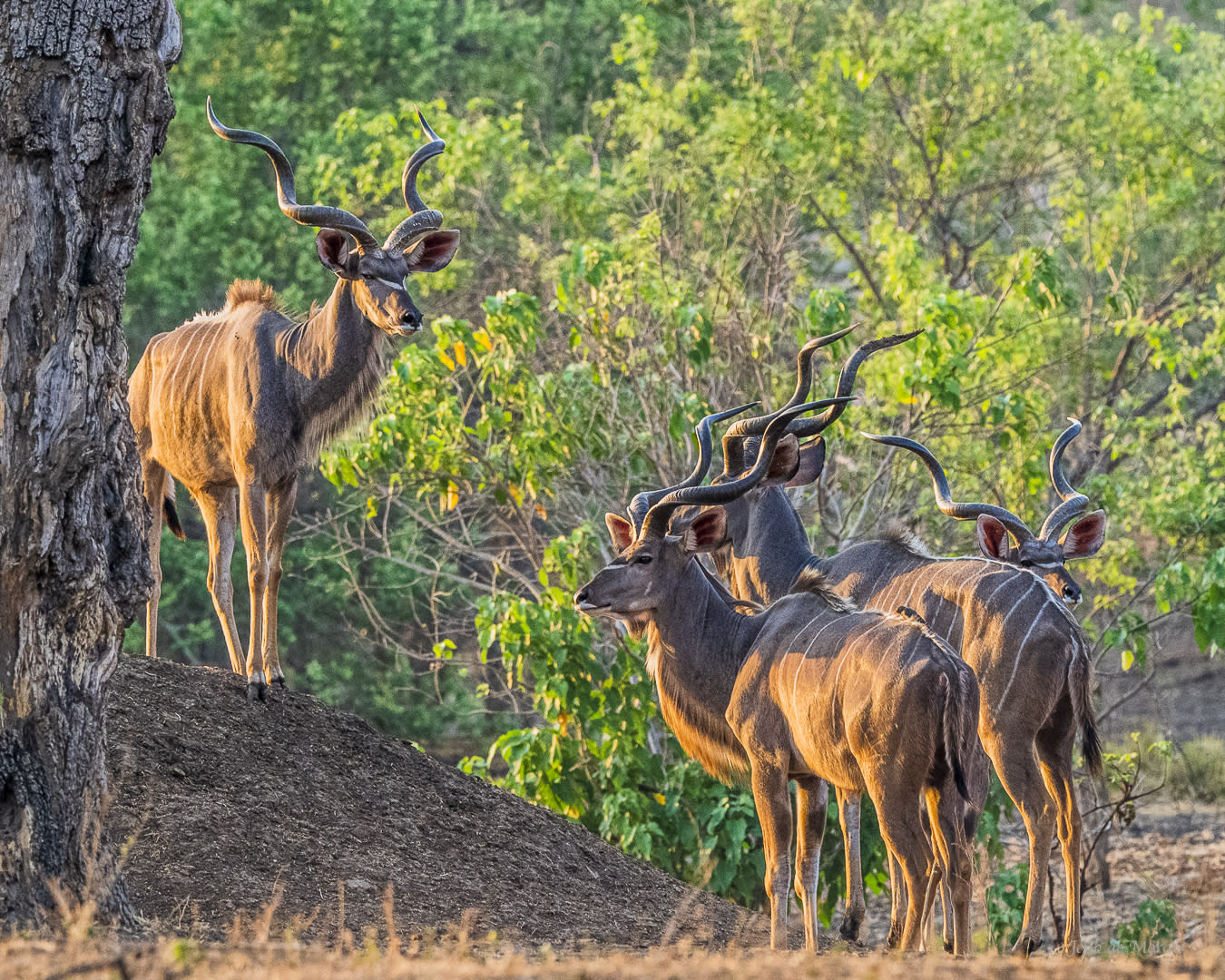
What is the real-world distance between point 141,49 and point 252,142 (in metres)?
2.16

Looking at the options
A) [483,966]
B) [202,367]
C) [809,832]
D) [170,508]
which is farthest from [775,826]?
[170,508]

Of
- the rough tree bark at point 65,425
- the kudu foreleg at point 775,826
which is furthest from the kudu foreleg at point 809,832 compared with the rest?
the rough tree bark at point 65,425

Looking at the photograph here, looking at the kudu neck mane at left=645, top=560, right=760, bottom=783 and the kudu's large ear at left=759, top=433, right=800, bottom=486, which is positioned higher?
the kudu's large ear at left=759, top=433, right=800, bottom=486

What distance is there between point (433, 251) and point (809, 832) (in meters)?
3.27

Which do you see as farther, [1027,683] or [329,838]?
[1027,683]

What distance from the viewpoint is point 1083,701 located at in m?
6.43

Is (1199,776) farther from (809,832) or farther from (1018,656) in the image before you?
(809,832)

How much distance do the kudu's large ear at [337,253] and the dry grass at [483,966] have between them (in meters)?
3.69

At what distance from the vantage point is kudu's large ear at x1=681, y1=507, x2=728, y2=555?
A: 6461 mm

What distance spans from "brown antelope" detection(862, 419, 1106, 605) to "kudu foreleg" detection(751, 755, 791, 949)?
1.85 meters

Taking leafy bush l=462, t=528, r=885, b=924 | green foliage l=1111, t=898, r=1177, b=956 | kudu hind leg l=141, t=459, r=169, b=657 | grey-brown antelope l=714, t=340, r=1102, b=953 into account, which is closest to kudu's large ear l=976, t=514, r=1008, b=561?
grey-brown antelope l=714, t=340, r=1102, b=953

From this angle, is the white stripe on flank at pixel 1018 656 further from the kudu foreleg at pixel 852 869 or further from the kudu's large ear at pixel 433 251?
the kudu's large ear at pixel 433 251

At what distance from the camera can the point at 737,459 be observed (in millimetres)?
7449

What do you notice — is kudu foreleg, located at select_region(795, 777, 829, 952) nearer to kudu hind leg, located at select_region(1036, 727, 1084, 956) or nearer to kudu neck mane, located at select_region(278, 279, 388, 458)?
kudu hind leg, located at select_region(1036, 727, 1084, 956)
